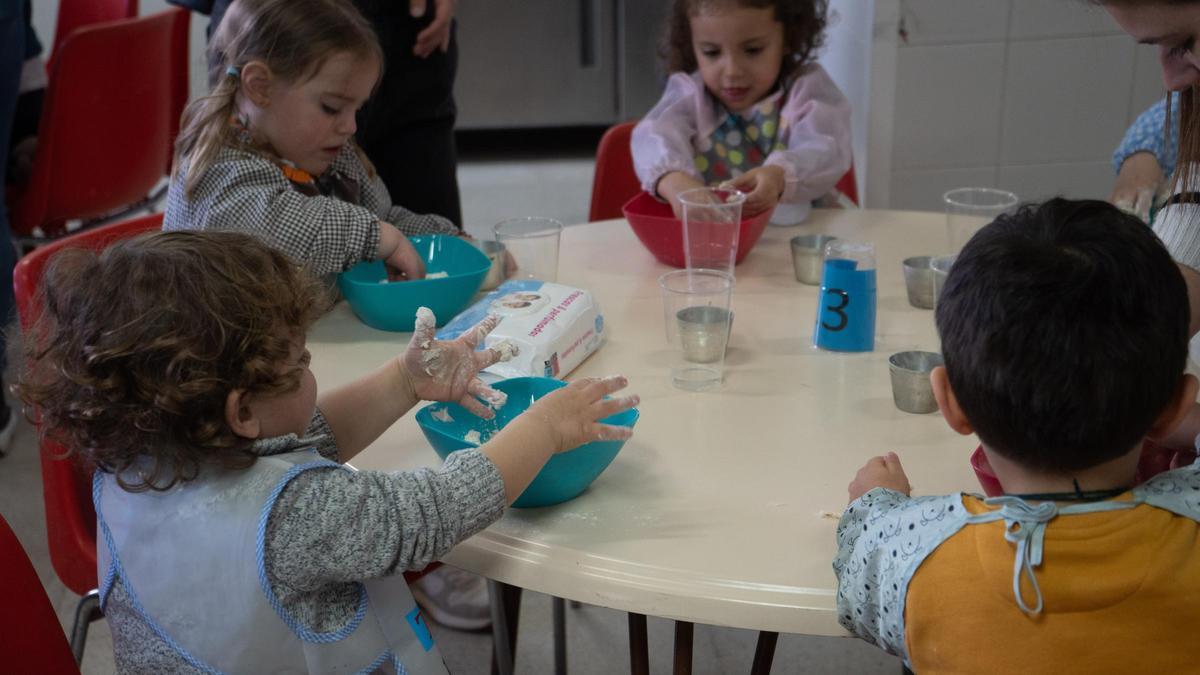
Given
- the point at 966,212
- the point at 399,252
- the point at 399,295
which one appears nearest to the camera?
the point at 399,295

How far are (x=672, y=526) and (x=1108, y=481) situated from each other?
39 centimetres

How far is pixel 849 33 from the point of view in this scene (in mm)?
3199

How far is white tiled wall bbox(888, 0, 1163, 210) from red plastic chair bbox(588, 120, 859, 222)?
63cm

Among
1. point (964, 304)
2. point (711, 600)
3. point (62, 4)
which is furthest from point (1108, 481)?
point (62, 4)

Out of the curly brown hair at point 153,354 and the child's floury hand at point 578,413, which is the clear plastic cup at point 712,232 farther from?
the curly brown hair at point 153,354

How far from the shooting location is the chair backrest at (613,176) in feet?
8.07

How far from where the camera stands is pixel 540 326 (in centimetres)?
147

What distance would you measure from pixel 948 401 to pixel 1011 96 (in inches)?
88.0

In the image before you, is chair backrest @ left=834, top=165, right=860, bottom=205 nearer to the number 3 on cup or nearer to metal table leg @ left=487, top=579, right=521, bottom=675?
the number 3 on cup

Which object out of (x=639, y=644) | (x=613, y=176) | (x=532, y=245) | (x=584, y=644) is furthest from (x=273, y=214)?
(x=584, y=644)

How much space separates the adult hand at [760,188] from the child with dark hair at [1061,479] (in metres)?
1.00

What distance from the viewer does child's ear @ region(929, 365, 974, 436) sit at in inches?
39.0

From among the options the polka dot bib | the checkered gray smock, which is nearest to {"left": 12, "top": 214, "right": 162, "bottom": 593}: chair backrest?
the checkered gray smock

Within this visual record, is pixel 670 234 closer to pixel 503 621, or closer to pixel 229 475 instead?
pixel 503 621
